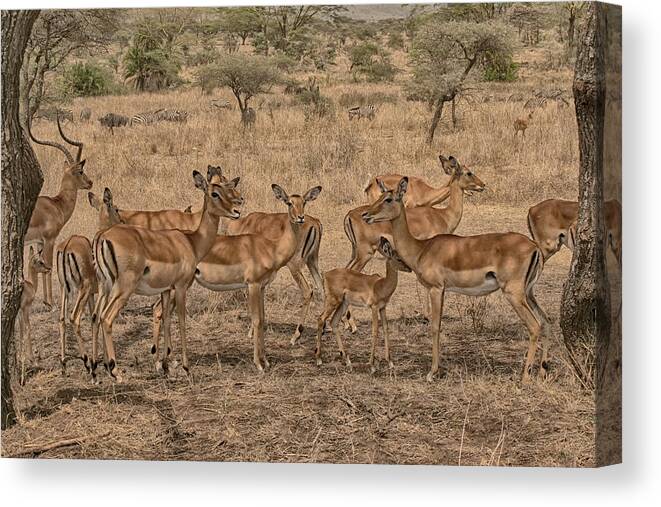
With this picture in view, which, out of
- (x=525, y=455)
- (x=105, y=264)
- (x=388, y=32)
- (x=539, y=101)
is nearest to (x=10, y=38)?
(x=105, y=264)

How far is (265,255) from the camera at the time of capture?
11203 millimetres

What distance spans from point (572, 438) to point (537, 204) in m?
1.50

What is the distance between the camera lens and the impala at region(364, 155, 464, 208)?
10844mm

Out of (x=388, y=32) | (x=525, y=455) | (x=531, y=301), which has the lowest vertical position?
(x=525, y=455)

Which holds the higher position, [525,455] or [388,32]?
[388,32]

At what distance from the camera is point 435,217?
1107cm

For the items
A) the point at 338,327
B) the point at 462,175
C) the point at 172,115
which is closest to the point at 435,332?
the point at 338,327

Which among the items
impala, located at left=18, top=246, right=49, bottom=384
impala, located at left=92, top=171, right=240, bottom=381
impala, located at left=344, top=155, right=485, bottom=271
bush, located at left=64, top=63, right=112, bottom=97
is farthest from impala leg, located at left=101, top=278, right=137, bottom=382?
impala, located at left=344, top=155, right=485, bottom=271

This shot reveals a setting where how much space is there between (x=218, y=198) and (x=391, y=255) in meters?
1.23

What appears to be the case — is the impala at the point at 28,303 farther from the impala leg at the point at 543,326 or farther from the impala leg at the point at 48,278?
the impala leg at the point at 543,326

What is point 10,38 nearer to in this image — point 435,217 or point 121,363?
point 121,363

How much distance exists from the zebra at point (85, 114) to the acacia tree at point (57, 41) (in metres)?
0.35

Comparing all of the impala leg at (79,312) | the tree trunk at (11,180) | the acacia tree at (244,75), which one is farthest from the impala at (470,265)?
the tree trunk at (11,180)

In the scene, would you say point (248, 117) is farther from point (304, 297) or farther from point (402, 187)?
point (304, 297)
